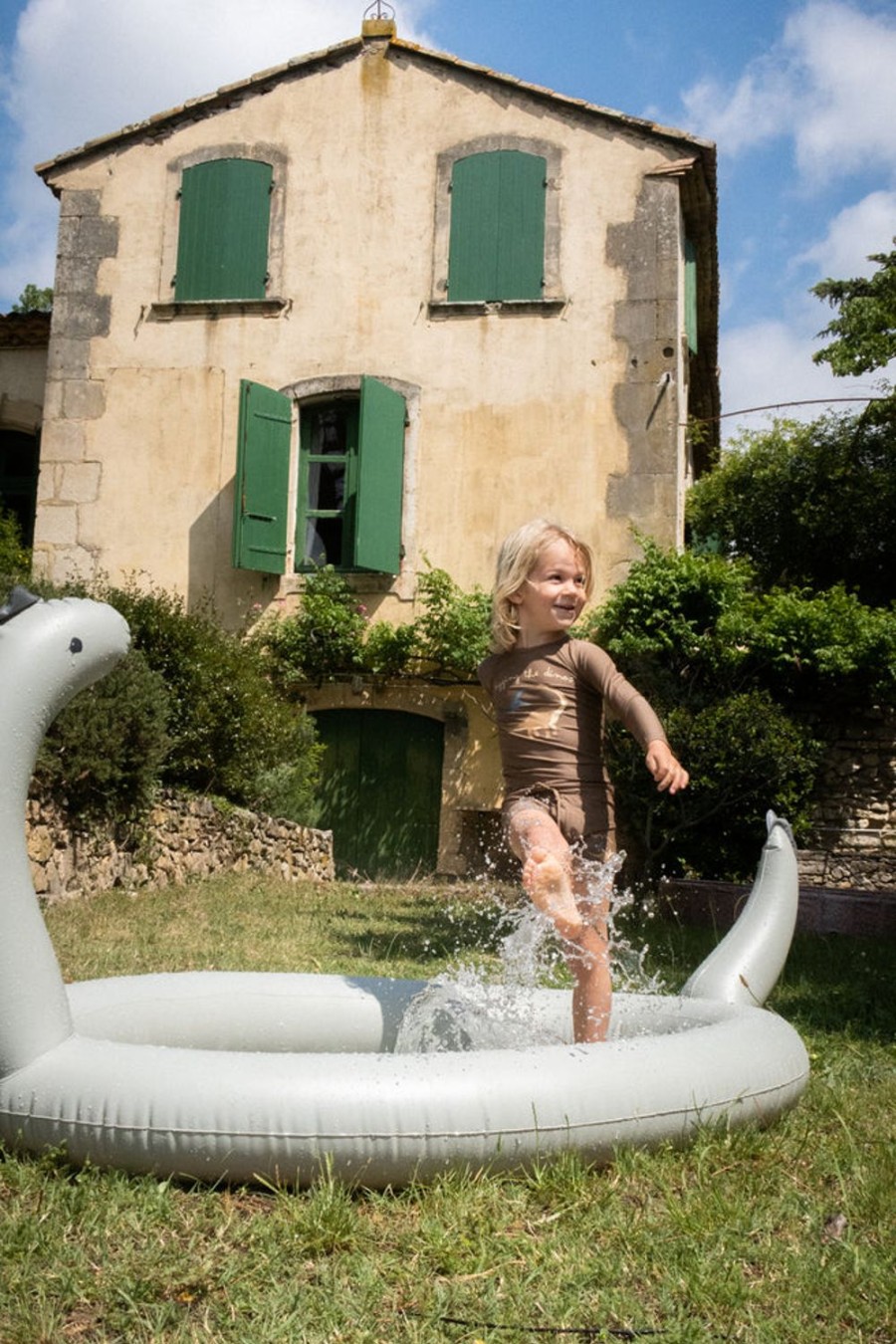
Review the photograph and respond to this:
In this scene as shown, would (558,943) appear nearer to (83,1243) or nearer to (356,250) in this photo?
(83,1243)

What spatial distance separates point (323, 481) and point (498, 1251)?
1213 centimetres

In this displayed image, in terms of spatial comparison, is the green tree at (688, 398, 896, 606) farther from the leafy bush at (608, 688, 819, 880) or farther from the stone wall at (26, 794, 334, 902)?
the stone wall at (26, 794, 334, 902)

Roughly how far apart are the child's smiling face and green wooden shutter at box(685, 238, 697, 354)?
1113cm

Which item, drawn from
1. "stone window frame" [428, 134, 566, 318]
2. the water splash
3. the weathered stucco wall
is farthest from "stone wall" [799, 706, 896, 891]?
the water splash

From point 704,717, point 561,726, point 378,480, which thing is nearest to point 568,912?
point 561,726

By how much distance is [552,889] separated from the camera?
139 inches

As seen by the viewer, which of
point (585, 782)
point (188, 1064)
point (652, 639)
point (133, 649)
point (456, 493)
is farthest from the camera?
point (456, 493)

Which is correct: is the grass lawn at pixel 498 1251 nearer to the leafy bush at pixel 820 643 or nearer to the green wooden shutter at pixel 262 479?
the leafy bush at pixel 820 643

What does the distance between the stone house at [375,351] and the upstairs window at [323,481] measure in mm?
34

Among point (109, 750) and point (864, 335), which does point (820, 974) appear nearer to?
point (109, 750)

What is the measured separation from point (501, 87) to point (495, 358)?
3104 millimetres

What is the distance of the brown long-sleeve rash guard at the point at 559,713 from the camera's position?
3.84 m

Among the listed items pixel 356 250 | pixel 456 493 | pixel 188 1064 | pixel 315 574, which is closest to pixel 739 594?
pixel 456 493

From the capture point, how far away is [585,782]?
3.86 meters
